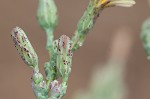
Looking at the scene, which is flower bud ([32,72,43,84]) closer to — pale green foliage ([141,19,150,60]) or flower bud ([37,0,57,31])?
flower bud ([37,0,57,31])

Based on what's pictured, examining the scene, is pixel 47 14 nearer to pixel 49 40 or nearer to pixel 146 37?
pixel 49 40

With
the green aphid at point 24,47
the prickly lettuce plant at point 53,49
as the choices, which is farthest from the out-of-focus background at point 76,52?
the green aphid at point 24,47

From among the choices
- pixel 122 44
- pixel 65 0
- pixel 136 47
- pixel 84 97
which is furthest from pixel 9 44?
pixel 84 97

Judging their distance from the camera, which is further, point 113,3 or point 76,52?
point 76,52

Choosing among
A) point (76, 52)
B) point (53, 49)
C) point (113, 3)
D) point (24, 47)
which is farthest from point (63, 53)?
point (76, 52)

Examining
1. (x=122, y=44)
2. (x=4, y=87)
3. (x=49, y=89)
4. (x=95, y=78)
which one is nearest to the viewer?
(x=49, y=89)

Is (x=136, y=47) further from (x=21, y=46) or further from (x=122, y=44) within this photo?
(x=21, y=46)
